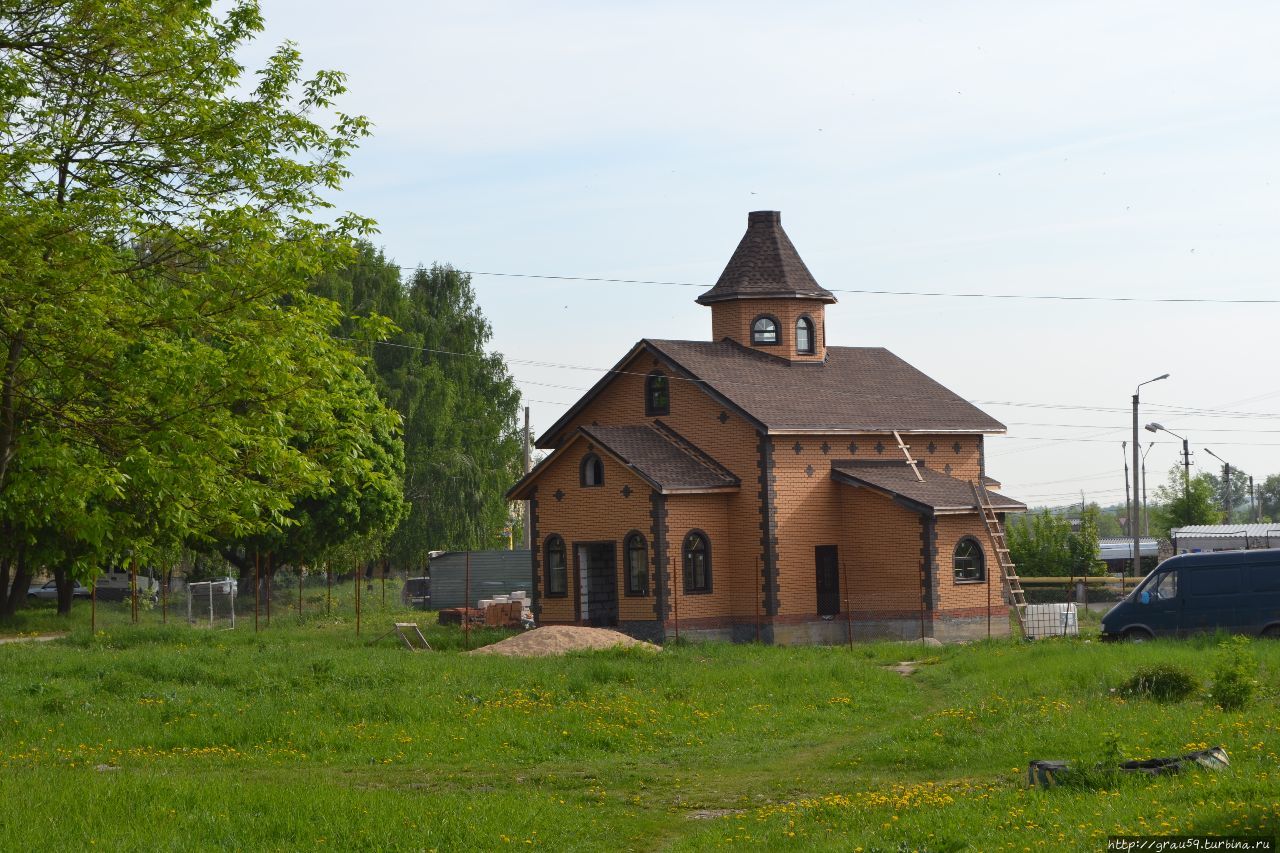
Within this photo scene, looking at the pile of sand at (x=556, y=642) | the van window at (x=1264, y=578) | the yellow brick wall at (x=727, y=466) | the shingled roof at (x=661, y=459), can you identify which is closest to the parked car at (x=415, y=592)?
the shingled roof at (x=661, y=459)

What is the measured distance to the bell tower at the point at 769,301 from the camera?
1567 inches

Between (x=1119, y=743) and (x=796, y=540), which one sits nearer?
(x=1119, y=743)

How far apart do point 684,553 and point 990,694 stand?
14591 mm

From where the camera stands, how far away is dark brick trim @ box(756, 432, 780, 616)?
1385 inches

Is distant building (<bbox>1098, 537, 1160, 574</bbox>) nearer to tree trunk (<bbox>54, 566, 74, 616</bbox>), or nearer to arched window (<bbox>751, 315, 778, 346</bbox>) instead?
arched window (<bbox>751, 315, 778, 346</bbox>)

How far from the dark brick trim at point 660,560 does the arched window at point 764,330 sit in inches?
294

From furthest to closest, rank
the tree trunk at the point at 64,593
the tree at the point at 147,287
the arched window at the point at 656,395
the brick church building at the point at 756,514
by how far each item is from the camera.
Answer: the tree trunk at the point at 64,593, the arched window at the point at 656,395, the brick church building at the point at 756,514, the tree at the point at 147,287

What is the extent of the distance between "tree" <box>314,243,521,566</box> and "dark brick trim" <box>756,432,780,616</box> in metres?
27.2

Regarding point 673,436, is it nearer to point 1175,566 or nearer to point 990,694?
point 1175,566

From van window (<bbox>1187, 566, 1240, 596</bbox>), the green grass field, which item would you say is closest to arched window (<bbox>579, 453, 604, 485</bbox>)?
the green grass field

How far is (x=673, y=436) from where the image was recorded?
37.6 metres

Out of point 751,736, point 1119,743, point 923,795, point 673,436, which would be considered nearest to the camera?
point 923,795

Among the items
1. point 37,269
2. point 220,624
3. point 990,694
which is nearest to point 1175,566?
point 990,694

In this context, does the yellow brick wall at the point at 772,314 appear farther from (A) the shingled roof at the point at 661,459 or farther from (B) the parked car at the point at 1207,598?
(B) the parked car at the point at 1207,598
